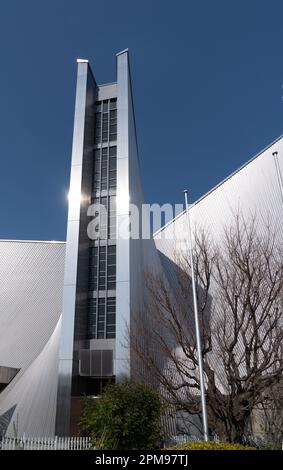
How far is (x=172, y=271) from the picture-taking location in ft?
75.2

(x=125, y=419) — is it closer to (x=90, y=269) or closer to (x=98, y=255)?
(x=90, y=269)

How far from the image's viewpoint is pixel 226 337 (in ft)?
39.4

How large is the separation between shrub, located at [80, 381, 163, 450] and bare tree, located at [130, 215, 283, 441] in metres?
1.52

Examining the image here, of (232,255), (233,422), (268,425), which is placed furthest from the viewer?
(268,425)

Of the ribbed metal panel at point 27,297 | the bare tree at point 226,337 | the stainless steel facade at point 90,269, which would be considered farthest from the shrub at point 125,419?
the ribbed metal panel at point 27,297

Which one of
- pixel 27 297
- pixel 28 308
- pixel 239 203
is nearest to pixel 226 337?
pixel 239 203

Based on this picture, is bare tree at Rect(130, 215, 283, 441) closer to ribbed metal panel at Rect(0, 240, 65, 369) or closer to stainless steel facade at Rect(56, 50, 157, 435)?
stainless steel facade at Rect(56, 50, 157, 435)

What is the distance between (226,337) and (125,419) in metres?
4.32

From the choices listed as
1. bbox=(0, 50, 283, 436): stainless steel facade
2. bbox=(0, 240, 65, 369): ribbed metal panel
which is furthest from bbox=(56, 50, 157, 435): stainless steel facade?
bbox=(0, 240, 65, 369): ribbed metal panel

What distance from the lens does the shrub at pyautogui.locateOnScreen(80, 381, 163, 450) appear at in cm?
957
